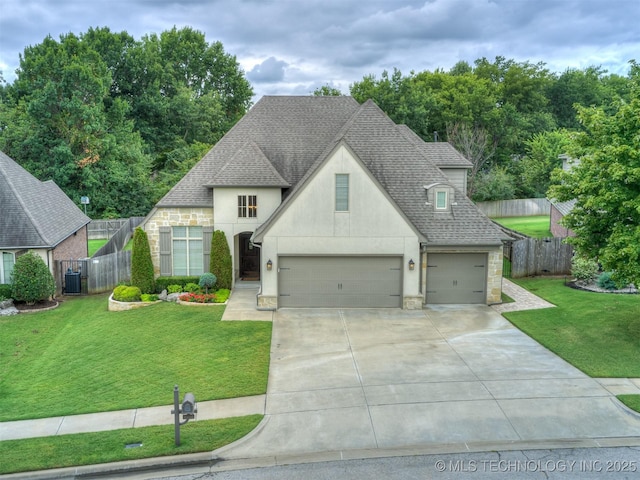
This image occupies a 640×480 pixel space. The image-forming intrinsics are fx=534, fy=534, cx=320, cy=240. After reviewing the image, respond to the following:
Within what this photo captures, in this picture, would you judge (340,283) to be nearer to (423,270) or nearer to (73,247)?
(423,270)

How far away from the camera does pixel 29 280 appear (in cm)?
2016

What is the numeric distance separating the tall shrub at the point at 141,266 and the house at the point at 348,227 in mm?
1714

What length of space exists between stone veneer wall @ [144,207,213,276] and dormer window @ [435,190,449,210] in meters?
9.58

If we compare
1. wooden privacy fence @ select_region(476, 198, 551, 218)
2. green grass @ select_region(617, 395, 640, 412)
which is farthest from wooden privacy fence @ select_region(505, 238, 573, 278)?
wooden privacy fence @ select_region(476, 198, 551, 218)

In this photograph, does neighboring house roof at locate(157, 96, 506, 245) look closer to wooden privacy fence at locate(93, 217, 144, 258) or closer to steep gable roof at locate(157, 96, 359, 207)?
steep gable roof at locate(157, 96, 359, 207)

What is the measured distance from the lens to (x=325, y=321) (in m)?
18.3

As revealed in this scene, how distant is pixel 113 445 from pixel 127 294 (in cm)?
1101

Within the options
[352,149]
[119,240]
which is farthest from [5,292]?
[352,149]

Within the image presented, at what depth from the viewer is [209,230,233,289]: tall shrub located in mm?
22078

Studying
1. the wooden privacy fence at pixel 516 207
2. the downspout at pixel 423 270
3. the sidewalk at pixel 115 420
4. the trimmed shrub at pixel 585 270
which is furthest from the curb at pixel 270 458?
the wooden privacy fence at pixel 516 207

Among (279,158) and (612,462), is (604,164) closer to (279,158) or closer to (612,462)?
(612,462)

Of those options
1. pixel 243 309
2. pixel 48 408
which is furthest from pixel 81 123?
pixel 48 408

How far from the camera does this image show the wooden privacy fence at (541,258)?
79.3ft

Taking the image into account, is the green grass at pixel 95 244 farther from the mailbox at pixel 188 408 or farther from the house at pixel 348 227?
the mailbox at pixel 188 408
